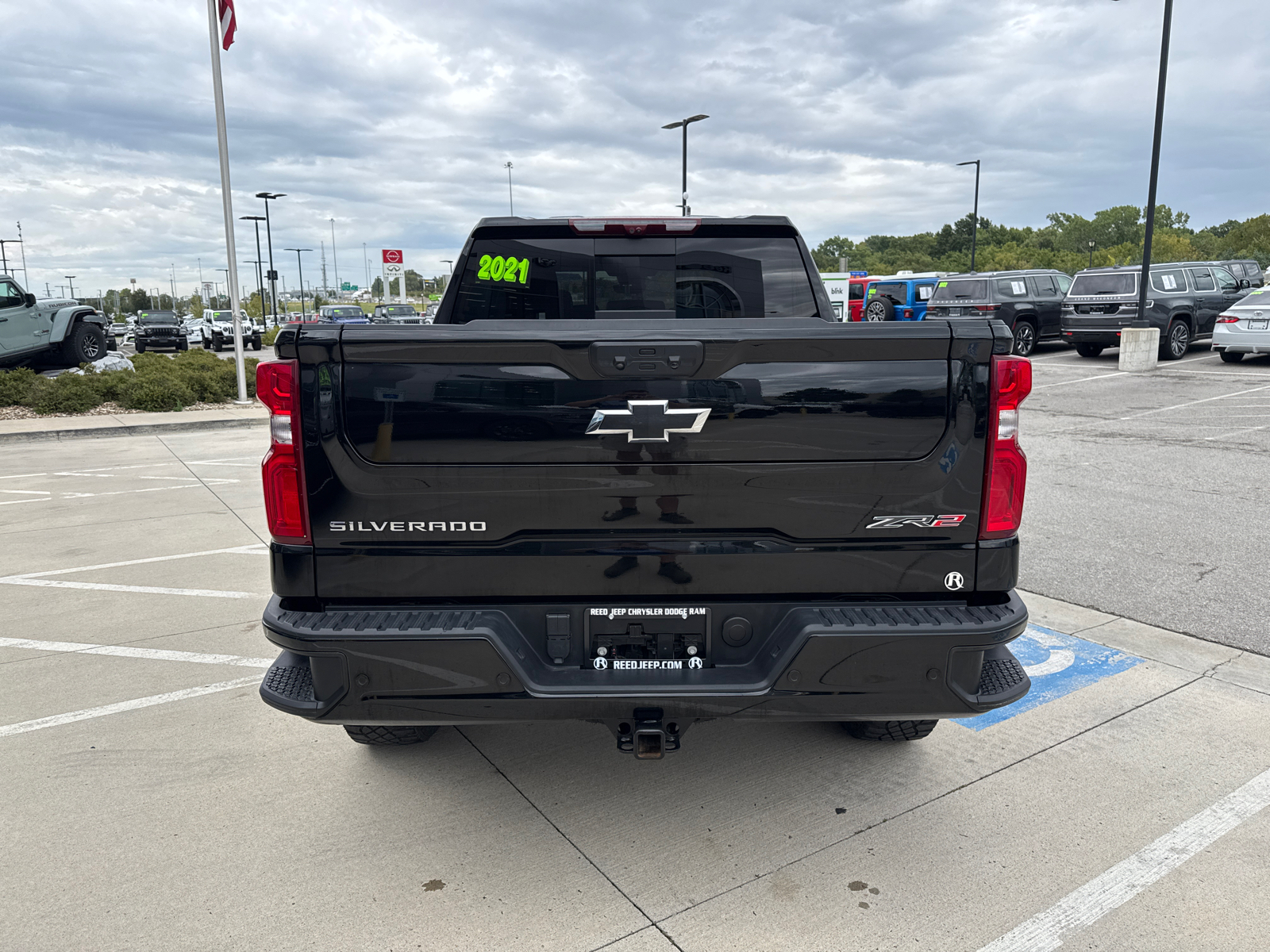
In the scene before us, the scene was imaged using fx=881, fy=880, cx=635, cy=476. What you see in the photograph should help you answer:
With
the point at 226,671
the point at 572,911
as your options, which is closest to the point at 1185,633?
the point at 572,911

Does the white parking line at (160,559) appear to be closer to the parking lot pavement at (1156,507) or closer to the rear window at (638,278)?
the rear window at (638,278)

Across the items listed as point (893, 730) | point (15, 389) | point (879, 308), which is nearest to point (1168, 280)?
point (879, 308)

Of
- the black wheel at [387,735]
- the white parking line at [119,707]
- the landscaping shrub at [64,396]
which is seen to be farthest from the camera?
the landscaping shrub at [64,396]

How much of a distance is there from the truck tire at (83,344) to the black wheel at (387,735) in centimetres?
1970

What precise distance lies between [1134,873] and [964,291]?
21971 mm

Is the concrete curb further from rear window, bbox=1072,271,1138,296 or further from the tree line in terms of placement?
the tree line

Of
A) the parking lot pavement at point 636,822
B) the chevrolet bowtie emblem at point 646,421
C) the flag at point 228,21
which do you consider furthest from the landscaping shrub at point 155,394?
the chevrolet bowtie emblem at point 646,421

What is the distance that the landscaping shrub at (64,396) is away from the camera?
51.1 feet

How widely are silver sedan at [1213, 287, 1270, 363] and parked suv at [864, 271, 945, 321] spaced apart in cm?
1071

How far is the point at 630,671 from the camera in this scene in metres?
2.61

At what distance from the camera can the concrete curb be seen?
13492mm

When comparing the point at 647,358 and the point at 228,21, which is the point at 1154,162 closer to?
the point at 228,21

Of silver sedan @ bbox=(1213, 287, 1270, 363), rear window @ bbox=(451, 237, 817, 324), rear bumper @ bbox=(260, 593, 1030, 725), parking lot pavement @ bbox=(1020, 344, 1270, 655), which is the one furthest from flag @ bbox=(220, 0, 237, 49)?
silver sedan @ bbox=(1213, 287, 1270, 363)

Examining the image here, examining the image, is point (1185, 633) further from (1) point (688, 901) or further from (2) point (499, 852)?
(2) point (499, 852)
